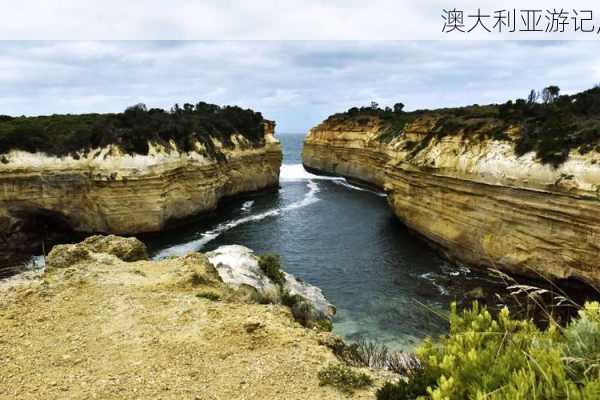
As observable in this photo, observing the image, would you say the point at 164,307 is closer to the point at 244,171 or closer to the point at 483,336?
the point at 483,336

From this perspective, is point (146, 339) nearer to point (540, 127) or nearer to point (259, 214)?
point (540, 127)

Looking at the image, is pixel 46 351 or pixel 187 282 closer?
pixel 46 351

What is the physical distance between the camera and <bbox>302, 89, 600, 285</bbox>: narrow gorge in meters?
19.2

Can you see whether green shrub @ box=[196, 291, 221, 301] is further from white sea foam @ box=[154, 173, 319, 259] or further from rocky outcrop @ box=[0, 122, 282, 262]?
rocky outcrop @ box=[0, 122, 282, 262]

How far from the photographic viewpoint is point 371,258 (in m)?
27.1

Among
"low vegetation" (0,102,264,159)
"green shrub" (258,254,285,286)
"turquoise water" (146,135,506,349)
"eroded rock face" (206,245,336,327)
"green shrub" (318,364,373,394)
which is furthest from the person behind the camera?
"low vegetation" (0,102,264,159)

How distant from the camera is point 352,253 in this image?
28.2m

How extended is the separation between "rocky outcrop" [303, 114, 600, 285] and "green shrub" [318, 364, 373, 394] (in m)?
5.83

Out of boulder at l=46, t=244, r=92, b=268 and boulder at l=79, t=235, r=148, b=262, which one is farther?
boulder at l=79, t=235, r=148, b=262

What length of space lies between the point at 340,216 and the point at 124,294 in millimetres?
28830

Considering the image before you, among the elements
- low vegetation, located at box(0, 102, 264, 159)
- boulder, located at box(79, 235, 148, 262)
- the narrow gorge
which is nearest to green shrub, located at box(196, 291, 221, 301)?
boulder, located at box(79, 235, 148, 262)

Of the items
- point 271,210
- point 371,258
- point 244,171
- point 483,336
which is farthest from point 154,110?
point 483,336

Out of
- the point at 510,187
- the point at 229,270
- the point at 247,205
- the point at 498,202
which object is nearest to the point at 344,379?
the point at 229,270

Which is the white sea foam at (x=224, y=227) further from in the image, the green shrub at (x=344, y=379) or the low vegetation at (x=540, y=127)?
the green shrub at (x=344, y=379)
